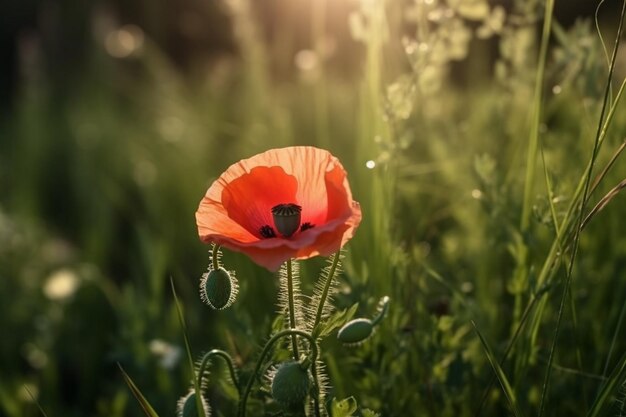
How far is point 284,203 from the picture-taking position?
4.26 feet

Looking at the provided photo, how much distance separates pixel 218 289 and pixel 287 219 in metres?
0.13

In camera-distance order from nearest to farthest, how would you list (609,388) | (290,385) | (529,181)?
(290,385) → (609,388) → (529,181)

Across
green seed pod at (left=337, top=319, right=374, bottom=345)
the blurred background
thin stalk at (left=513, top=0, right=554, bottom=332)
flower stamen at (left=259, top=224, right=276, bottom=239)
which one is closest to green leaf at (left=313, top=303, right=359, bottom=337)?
green seed pod at (left=337, top=319, right=374, bottom=345)

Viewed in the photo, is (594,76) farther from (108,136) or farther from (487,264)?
(108,136)

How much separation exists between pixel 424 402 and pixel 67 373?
1554mm

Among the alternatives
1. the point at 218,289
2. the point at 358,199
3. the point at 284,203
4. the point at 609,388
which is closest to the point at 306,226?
the point at 284,203

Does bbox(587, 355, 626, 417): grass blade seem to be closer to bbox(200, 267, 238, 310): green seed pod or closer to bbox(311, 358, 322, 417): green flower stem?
bbox(311, 358, 322, 417): green flower stem

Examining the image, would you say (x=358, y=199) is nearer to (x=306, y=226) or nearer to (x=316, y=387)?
(x=306, y=226)

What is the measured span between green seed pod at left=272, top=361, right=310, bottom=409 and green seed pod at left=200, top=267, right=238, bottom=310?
0.13 meters

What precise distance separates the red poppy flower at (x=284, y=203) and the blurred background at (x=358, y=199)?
251 mm

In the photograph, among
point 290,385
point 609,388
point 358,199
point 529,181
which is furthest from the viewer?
point 358,199

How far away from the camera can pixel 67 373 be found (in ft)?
9.43

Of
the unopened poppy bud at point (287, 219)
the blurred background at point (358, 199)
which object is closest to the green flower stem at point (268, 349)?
the unopened poppy bud at point (287, 219)

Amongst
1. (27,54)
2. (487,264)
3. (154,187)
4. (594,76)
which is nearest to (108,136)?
(27,54)
